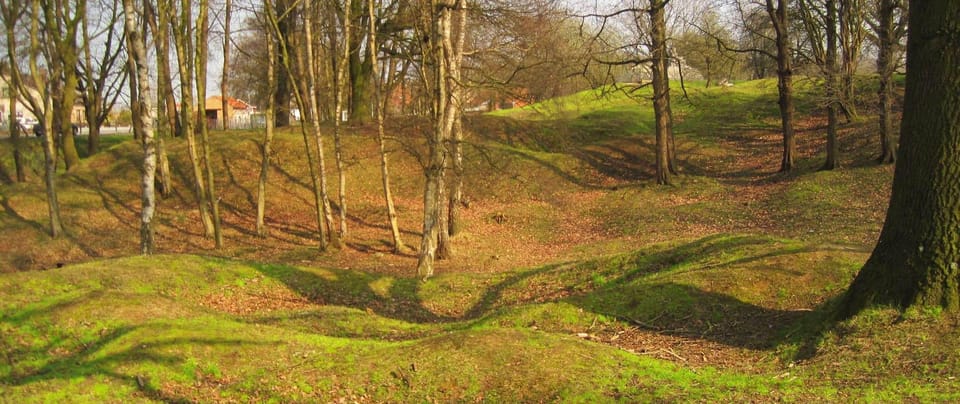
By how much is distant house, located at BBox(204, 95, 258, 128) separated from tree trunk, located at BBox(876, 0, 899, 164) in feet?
133

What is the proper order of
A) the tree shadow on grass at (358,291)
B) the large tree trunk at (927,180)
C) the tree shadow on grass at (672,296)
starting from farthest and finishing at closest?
the tree shadow on grass at (358,291) < the tree shadow on grass at (672,296) < the large tree trunk at (927,180)

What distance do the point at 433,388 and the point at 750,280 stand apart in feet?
15.8

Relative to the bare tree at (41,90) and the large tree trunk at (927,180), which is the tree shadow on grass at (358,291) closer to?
the large tree trunk at (927,180)

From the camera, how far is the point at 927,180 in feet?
21.9

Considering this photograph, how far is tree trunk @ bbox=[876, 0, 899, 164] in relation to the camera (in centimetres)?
1995

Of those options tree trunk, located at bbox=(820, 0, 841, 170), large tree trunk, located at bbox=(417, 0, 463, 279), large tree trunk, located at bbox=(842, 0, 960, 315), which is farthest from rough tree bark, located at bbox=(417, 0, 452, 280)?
tree trunk, located at bbox=(820, 0, 841, 170)

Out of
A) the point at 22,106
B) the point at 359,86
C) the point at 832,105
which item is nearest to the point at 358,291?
the point at 832,105

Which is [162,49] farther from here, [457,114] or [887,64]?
[887,64]

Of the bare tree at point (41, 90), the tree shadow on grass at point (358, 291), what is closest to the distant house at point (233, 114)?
the bare tree at point (41, 90)

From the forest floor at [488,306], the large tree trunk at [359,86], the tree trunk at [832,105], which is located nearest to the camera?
the forest floor at [488,306]

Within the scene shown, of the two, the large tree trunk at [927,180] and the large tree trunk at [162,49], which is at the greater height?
the large tree trunk at [162,49]

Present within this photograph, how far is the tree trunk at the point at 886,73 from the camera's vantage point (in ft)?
65.5

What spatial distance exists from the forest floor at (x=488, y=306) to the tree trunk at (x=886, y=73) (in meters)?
0.84

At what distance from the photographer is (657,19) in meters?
21.2
